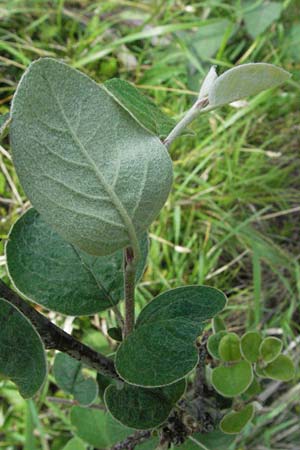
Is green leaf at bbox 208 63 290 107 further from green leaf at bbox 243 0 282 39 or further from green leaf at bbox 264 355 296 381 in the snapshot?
green leaf at bbox 243 0 282 39

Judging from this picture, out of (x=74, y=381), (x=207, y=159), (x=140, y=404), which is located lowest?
(x=207, y=159)


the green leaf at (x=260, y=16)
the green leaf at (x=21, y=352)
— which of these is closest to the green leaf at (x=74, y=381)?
the green leaf at (x=21, y=352)

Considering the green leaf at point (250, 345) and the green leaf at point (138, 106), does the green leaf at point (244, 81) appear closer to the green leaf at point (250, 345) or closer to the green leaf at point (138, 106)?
the green leaf at point (138, 106)

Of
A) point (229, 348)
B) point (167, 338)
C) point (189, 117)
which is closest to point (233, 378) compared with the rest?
point (229, 348)

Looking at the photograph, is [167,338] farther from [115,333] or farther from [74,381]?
[74,381]

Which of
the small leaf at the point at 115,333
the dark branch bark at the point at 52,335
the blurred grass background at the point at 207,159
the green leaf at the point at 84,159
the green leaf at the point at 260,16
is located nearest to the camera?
the green leaf at the point at 84,159

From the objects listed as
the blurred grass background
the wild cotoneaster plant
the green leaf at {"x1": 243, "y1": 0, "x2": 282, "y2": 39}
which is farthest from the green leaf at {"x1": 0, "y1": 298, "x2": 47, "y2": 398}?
the green leaf at {"x1": 243, "y1": 0, "x2": 282, "y2": 39}
